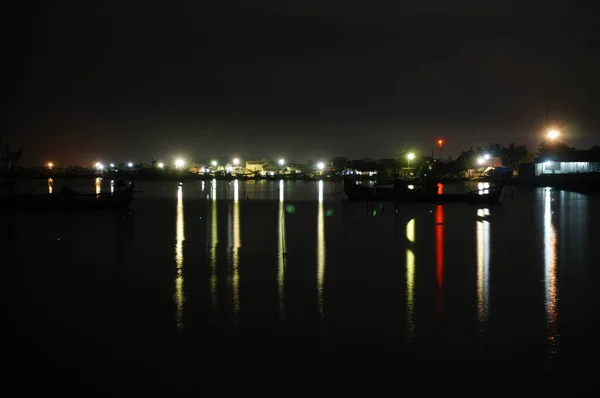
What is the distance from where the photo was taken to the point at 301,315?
9.64 m

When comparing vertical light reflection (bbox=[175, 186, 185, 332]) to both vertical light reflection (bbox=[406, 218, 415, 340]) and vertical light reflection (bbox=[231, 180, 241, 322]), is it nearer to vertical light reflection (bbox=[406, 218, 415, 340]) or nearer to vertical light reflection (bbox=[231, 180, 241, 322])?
vertical light reflection (bbox=[231, 180, 241, 322])

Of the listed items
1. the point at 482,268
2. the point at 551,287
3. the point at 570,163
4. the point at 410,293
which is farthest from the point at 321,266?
the point at 570,163

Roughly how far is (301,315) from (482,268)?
618 cm

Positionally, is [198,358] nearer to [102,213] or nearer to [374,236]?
[374,236]

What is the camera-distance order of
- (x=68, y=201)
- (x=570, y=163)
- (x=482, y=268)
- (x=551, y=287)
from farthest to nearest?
(x=570, y=163) → (x=68, y=201) → (x=482, y=268) → (x=551, y=287)

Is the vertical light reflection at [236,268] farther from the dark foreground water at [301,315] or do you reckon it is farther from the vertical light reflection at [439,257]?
the vertical light reflection at [439,257]

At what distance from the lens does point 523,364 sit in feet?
24.2

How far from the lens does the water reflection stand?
985cm

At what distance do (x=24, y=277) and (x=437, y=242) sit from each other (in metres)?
12.0

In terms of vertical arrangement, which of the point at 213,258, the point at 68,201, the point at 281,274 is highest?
the point at 68,201

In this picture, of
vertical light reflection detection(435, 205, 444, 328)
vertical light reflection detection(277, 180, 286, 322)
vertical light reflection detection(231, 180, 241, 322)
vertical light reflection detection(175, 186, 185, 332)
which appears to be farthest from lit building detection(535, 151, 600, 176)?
vertical light reflection detection(175, 186, 185, 332)

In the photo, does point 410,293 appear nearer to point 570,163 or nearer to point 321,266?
point 321,266

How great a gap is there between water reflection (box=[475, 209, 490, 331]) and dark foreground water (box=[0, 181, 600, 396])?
79mm

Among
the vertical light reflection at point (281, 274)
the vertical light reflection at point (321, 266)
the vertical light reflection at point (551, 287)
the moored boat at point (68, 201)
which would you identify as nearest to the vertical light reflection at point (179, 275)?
the vertical light reflection at point (281, 274)
